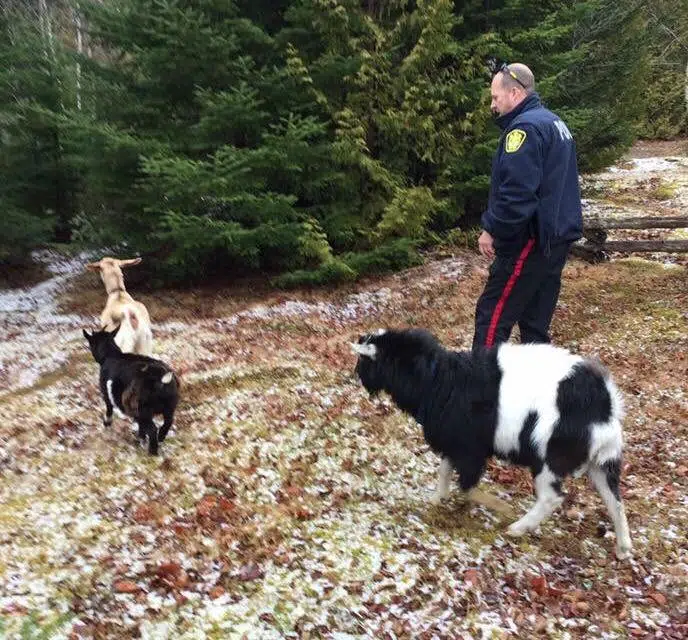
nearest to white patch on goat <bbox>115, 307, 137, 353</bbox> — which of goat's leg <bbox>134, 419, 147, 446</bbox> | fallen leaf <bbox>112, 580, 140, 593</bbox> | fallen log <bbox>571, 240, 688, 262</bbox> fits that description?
goat's leg <bbox>134, 419, 147, 446</bbox>

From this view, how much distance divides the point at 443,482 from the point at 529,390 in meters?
1.30

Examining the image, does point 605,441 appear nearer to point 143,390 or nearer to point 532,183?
point 532,183

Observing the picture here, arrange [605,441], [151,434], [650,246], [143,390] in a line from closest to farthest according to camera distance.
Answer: [605,441]
[143,390]
[151,434]
[650,246]

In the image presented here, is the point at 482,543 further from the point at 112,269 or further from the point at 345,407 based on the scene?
the point at 112,269

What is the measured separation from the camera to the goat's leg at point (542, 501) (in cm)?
474

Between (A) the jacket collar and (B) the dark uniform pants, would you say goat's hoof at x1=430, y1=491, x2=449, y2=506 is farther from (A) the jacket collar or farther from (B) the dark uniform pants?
(A) the jacket collar

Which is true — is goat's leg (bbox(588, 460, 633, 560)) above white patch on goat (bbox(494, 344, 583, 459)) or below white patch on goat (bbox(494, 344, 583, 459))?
below

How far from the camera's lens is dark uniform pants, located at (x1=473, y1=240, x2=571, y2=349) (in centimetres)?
586

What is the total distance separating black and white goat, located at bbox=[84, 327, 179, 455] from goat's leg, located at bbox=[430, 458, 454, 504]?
2.72 metres

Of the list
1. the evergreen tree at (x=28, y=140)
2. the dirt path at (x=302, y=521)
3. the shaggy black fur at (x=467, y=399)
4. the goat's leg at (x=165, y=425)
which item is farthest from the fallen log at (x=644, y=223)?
the evergreen tree at (x=28, y=140)

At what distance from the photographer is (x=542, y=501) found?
4.85 meters

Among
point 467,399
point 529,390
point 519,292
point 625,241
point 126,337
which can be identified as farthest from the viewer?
point 625,241

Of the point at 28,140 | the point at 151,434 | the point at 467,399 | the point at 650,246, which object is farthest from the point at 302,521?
the point at 28,140

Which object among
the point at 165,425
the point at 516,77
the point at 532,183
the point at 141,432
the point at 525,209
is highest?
the point at 516,77
